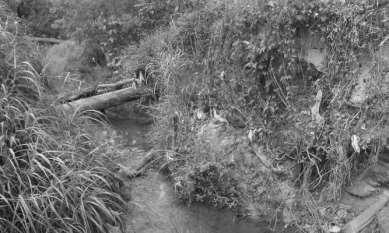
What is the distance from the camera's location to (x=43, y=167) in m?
4.24

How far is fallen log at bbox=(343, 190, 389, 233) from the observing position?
4734 millimetres

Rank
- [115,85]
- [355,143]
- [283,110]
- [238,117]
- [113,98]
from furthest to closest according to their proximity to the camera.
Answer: [115,85]
[113,98]
[238,117]
[283,110]
[355,143]

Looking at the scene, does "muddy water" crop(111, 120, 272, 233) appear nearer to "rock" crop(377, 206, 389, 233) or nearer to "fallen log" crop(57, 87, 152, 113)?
"rock" crop(377, 206, 389, 233)

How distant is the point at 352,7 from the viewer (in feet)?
18.0

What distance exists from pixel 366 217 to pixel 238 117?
2.25 meters

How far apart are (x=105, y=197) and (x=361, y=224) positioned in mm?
2705

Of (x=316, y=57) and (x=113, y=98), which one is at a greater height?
(x=316, y=57)

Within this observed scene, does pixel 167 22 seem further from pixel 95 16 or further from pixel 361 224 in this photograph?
pixel 361 224

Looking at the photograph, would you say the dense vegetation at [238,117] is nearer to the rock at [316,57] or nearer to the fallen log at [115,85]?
the rock at [316,57]

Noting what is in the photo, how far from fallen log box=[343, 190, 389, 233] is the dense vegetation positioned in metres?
0.32

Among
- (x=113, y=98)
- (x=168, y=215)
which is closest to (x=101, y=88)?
(x=113, y=98)

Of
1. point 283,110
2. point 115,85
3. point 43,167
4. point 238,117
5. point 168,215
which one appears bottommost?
point 168,215

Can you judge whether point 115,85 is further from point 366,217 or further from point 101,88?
point 366,217

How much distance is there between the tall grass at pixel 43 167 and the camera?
4070mm
